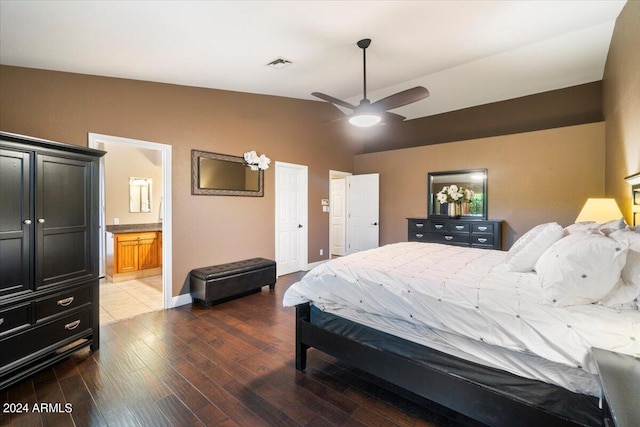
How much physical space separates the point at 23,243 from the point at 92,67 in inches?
73.8

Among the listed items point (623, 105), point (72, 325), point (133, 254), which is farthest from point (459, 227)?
point (133, 254)

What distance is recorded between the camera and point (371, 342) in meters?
2.01

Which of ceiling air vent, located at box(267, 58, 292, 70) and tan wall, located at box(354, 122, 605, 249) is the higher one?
ceiling air vent, located at box(267, 58, 292, 70)

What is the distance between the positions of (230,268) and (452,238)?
12.2 ft

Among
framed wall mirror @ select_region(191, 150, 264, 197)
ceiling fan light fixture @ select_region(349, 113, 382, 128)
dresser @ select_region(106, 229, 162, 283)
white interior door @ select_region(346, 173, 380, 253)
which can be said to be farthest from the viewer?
white interior door @ select_region(346, 173, 380, 253)

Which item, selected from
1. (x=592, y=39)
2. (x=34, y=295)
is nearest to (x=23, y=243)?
(x=34, y=295)

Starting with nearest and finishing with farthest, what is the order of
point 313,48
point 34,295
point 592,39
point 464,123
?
point 34,295
point 313,48
point 592,39
point 464,123

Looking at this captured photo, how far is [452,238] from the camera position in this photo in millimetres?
4973

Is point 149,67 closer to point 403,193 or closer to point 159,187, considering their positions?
point 159,187

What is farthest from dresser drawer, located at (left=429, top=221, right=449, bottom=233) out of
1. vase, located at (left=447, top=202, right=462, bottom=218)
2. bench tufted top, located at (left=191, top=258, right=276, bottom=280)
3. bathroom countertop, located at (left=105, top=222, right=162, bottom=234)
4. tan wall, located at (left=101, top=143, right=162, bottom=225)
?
tan wall, located at (left=101, top=143, right=162, bottom=225)

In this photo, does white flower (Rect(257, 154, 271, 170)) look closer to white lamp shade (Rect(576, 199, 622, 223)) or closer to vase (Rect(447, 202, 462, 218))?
vase (Rect(447, 202, 462, 218))

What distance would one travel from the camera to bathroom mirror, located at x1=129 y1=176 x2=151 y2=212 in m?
5.57

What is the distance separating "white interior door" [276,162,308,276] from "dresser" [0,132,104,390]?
293 centimetres

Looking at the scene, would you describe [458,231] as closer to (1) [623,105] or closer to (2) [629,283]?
(1) [623,105]
